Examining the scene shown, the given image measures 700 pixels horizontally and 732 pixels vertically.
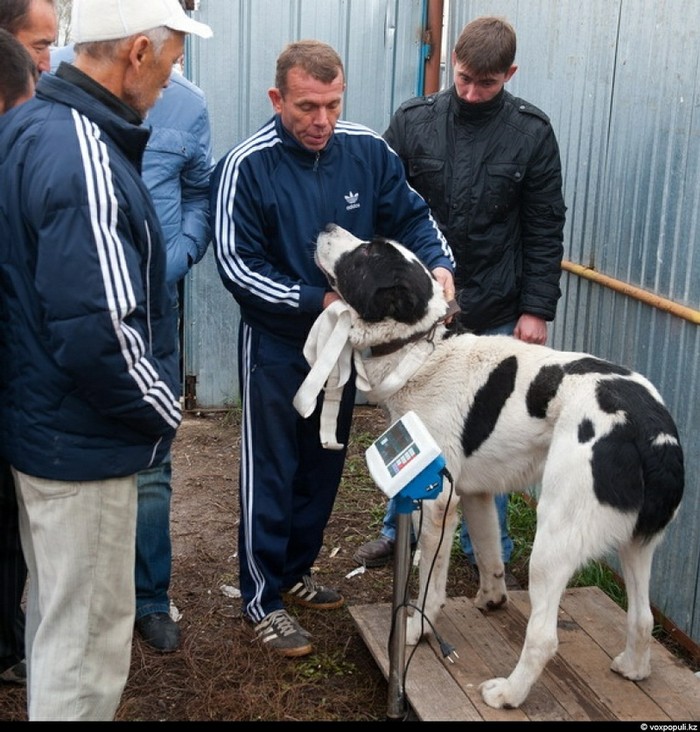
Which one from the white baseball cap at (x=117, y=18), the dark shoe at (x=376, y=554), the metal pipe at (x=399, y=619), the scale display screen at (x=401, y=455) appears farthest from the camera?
the dark shoe at (x=376, y=554)

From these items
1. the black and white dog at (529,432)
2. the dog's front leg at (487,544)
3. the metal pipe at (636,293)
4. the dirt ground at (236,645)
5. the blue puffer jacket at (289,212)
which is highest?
the blue puffer jacket at (289,212)

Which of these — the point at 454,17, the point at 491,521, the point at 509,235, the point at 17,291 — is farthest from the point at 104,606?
the point at 454,17

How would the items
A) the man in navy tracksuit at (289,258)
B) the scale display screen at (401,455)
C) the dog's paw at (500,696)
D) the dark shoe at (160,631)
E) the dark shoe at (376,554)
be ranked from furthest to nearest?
the dark shoe at (376,554), the dark shoe at (160,631), the man in navy tracksuit at (289,258), the dog's paw at (500,696), the scale display screen at (401,455)

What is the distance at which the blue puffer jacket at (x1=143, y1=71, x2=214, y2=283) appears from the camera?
184 inches

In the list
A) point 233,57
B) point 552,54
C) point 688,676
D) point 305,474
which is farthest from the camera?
point 233,57

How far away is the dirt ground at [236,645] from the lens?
13.8 feet

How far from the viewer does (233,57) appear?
7.46 meters

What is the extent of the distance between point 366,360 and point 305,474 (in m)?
0.85

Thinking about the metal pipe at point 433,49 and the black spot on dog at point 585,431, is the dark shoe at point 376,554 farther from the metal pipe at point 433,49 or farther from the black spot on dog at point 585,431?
the metal pipe at point 433,49

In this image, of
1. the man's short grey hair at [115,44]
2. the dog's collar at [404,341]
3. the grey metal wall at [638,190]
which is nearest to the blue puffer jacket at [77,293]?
the man's short grey hair at [115,44]

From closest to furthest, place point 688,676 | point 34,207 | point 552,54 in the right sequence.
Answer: point 34,207 → point 688,676 → point 552,54
